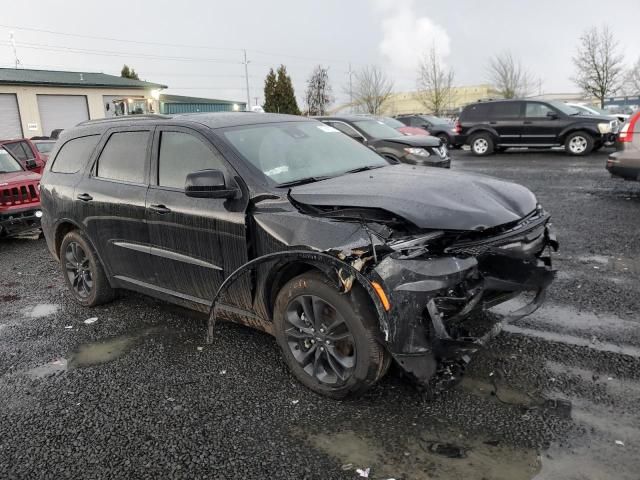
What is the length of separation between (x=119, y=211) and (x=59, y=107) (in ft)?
106

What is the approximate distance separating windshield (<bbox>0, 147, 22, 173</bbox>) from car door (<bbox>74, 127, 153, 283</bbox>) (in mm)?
5470

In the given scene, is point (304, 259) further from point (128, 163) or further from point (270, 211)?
point (128, 163)

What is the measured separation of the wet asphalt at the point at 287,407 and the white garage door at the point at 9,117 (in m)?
29.7

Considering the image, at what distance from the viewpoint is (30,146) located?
10.8m

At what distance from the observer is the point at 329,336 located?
10.7ft

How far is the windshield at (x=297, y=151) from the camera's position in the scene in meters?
3.91

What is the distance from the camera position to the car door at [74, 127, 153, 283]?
4406 millimetres

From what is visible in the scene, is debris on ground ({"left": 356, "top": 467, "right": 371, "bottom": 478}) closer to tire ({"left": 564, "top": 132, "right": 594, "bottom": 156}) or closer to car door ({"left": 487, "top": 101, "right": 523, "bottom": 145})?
tire ({"left": 564, "top": 132, "right": 594, "bottom": 156})

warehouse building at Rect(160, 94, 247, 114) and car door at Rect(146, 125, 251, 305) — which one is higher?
A: warehouse building at Rect(160, 94, 247, 114)

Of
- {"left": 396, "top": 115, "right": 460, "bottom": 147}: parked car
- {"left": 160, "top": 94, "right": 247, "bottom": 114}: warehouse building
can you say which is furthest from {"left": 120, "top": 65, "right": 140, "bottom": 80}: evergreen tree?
{"left": 396, "top": 115, "right": 460, "bottom": 147}: parked car

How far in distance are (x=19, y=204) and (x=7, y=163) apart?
154 cm

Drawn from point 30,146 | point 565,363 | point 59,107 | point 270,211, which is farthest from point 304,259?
point 59,107

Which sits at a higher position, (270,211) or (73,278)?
(270,211)

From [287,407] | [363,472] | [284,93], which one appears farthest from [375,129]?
[284,93]
